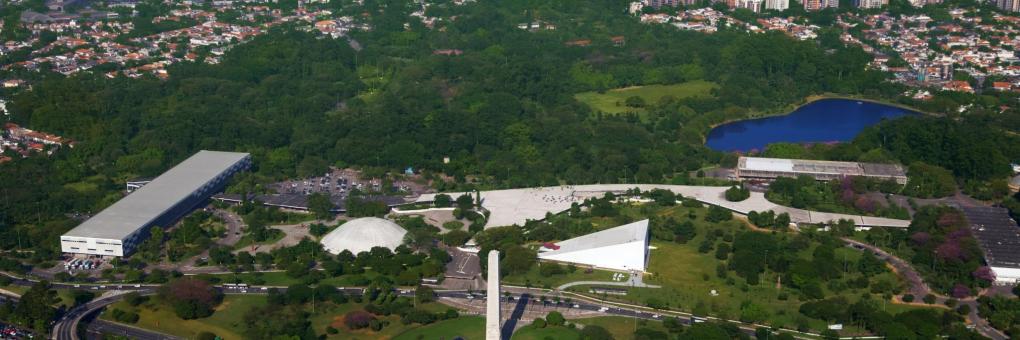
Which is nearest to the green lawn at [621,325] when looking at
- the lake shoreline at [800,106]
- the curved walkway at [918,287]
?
the curved walkway at [918,287]

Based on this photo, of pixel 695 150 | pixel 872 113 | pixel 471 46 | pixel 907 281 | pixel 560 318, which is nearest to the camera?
pixel 560 318

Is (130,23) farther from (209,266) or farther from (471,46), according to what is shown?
(209,266)

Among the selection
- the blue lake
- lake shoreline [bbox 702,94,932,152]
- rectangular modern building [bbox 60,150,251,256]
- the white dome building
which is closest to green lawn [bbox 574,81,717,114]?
lake shoreline [bbox 702,94,932,152]

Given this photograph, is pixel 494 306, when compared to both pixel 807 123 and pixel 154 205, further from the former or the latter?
pixel 807 123

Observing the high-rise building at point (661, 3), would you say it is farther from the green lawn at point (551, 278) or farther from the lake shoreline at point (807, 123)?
the green lawn at point (551, 278)

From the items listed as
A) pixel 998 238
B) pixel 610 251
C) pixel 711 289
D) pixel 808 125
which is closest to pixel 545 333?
pixel 610 251

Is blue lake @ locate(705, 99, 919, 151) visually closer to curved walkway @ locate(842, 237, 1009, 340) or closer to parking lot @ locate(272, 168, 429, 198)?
parking lot @ locate(272, 168, 429, 198)

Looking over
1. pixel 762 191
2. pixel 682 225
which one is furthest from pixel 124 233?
pixel 762 191
